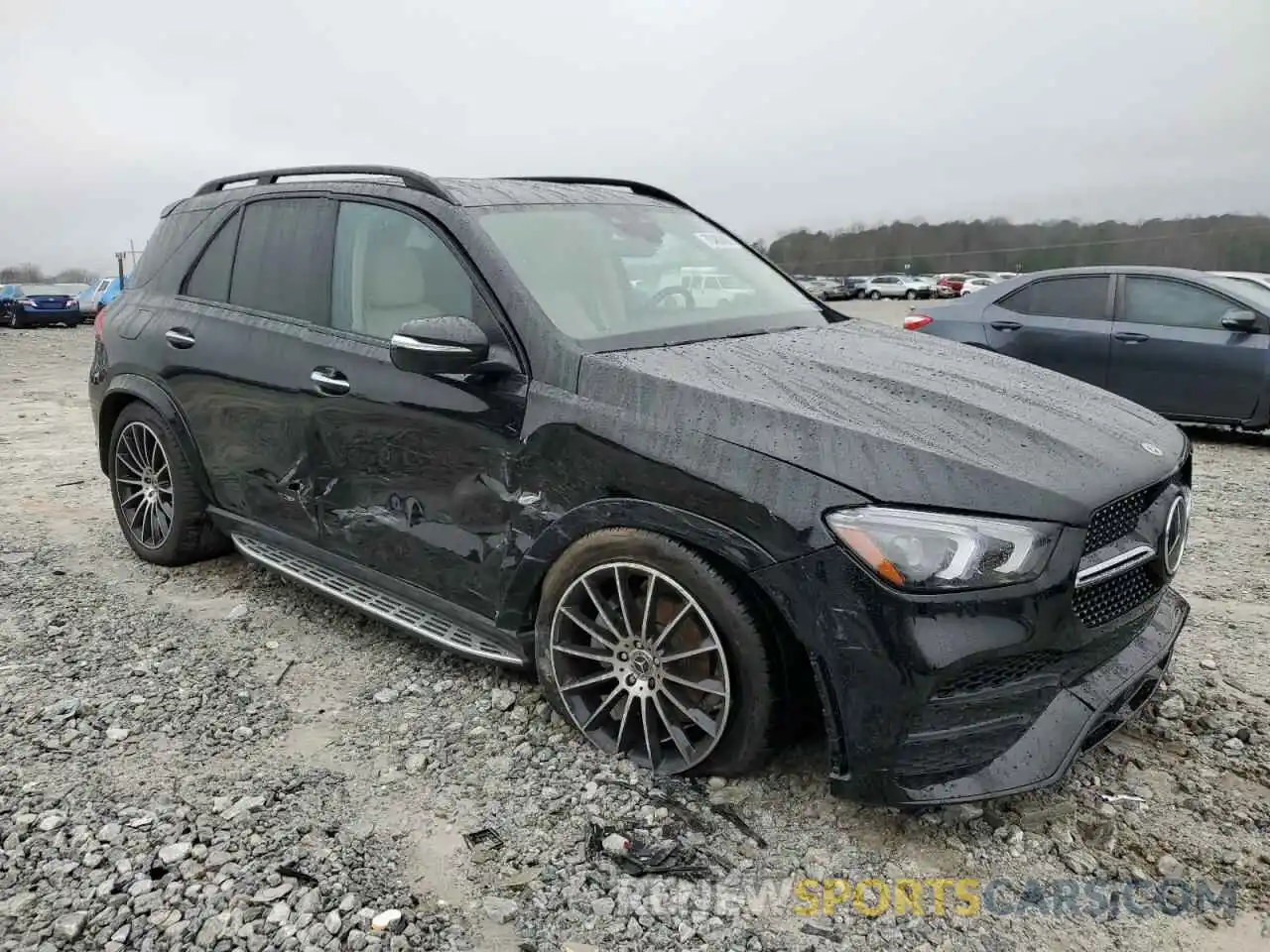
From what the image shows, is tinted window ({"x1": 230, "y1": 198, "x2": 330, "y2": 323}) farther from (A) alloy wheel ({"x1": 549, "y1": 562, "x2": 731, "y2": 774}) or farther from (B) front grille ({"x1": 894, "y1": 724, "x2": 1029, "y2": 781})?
(B) front grille ({"x1": 894, "y1": 724, "x2": 1029, "y2": 781})

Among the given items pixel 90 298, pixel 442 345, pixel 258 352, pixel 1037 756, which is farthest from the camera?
pixel 90 298

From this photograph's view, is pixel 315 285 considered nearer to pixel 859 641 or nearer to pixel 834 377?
pixel 834 377

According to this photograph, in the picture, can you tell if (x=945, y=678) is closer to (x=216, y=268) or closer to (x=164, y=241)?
(x=216, y=268)

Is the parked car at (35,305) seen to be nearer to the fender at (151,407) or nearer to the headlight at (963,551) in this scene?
the fender at (151,407)

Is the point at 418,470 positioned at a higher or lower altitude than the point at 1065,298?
lower

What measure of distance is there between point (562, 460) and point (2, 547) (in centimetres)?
381

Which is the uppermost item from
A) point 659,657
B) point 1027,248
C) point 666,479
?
point 1027,248

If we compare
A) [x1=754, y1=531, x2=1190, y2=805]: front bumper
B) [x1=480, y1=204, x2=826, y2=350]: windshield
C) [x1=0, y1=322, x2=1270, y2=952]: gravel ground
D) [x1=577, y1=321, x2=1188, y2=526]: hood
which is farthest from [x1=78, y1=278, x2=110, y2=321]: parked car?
[x1=754, y1=531, x2=1190, y2=805]: front bumper

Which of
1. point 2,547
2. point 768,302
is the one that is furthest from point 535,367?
point 2,547

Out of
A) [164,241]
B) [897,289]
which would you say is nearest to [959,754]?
[164,241]

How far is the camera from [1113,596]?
251 centimetres

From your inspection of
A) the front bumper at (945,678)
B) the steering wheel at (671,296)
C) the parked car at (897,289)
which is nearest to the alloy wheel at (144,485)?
the steering wheel at (671,296)

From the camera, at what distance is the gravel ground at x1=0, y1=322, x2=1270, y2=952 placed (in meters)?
2.27

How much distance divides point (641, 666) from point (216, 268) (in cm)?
278
